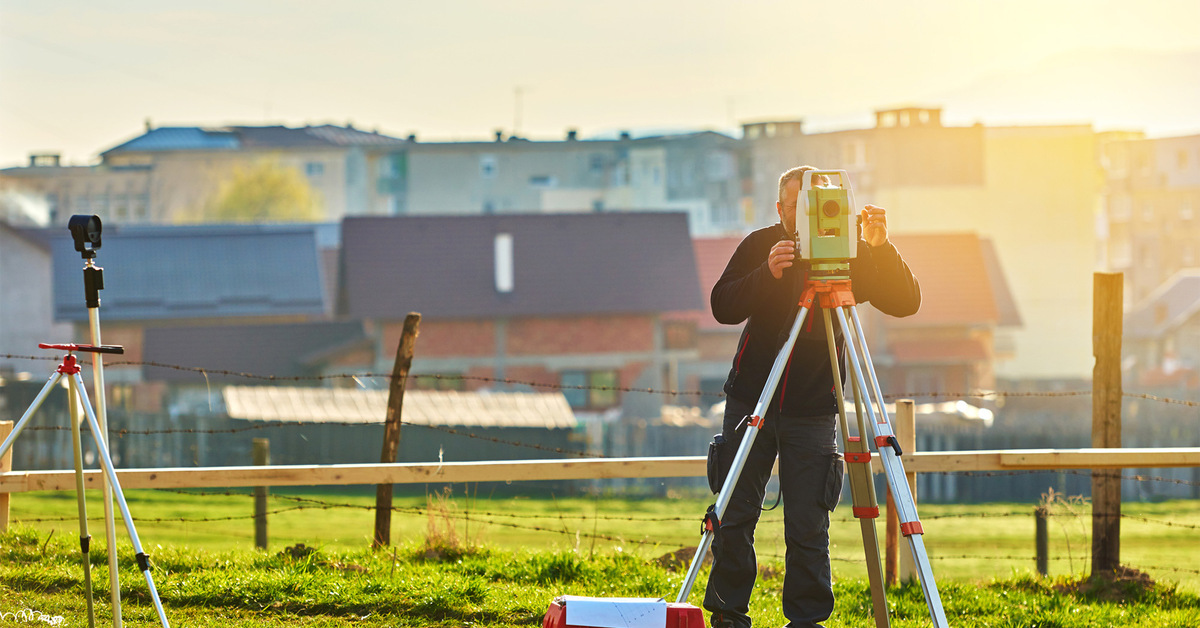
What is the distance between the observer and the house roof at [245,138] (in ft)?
278

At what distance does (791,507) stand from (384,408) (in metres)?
22.1

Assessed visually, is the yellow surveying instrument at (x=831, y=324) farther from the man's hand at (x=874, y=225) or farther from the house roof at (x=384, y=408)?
the house roof at (x=384, y=408)

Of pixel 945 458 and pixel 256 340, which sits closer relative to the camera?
pixel 945 458

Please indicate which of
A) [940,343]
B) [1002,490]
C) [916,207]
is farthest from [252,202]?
[1002,490]

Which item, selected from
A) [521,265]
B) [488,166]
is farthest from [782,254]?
[488,166]

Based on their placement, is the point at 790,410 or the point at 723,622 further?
the point at 723,622

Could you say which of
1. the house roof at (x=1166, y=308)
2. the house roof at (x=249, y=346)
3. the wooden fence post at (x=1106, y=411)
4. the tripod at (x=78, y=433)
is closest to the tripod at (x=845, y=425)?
the tripod at (x=78, y=433)

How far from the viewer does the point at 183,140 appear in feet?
282

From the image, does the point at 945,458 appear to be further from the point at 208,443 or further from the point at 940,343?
the point at 940,343

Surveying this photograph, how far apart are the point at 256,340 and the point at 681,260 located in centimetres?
1635

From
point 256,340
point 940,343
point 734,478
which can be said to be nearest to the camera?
point 734,478

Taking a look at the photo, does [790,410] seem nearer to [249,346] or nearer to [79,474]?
[79,474]

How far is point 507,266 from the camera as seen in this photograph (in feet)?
141

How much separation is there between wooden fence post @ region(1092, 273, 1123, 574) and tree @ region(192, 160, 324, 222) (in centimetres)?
7784
